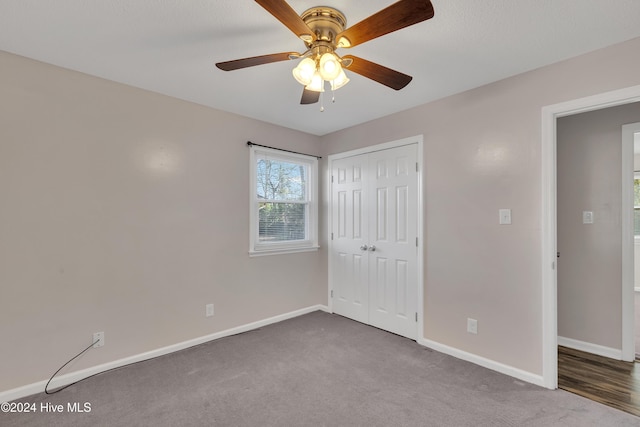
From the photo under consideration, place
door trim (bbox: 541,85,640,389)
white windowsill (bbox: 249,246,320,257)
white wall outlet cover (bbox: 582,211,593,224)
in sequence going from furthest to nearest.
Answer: white windowsill (bbox: 249,246,320,257) → white wall outlet cover (bbox: 582,211,593,224) → door trim (bbox: 541,85,640,389)

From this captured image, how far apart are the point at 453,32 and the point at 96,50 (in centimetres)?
235

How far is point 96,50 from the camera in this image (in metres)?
2.08

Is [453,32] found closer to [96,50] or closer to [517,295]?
[517,295]

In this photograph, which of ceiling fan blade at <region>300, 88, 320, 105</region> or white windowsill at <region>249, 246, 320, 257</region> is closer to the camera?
ceiling fan blade at <region>300, 88, 320, 105</region>

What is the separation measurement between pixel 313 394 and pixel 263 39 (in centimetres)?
244

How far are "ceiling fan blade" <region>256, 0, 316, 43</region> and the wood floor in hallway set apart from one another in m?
2.96

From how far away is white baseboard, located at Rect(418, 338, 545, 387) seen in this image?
90.2 inches

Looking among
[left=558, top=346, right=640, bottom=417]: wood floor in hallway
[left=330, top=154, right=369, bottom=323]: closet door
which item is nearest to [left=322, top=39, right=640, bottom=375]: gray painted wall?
[left=558, top=346, right=640, bottom=417]: wood floor in hallway

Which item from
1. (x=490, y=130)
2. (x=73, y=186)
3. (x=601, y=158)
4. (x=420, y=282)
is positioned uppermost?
(x=490, y=130)

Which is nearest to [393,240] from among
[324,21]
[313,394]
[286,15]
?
[313,394]

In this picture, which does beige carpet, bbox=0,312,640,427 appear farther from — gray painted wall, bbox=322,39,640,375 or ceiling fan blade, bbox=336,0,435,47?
ceiling fan blade, bbox=336,0,435,47

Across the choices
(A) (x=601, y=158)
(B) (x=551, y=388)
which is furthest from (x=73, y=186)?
(A) (x=601, y=158)

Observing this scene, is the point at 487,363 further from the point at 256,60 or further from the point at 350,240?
the point at 256,60

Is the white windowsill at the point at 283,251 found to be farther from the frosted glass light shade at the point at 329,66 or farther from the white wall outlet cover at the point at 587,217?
the white wall outlet cover at the point at 587,217
